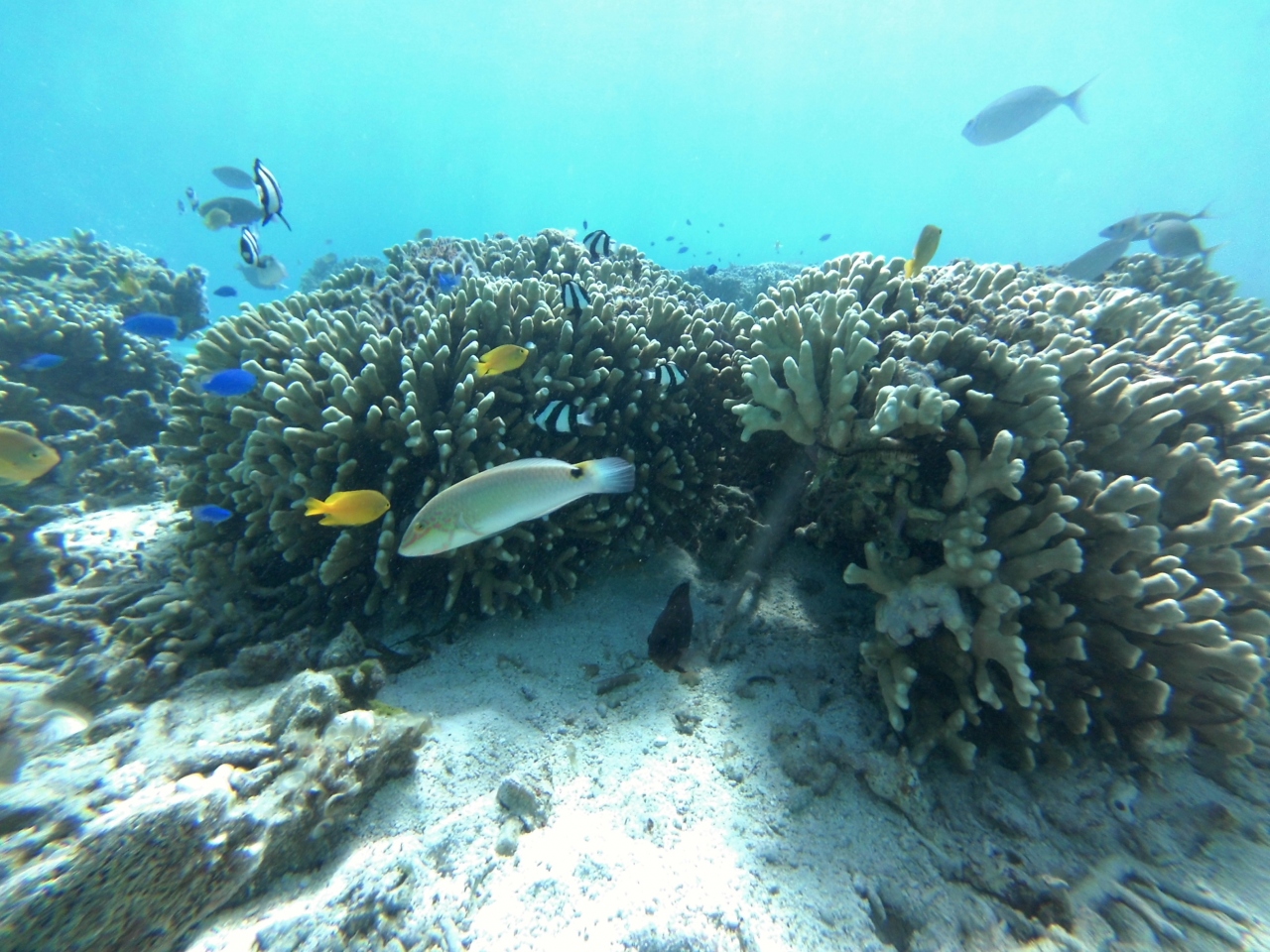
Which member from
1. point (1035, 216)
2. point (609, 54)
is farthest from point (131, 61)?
point (1035, 216)

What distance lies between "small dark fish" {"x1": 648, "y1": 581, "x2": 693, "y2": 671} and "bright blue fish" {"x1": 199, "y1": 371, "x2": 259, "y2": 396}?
3.55m

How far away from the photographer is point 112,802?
7.00 feet

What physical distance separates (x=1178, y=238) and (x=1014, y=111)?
491cm

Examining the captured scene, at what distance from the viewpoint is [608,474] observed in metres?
2.06

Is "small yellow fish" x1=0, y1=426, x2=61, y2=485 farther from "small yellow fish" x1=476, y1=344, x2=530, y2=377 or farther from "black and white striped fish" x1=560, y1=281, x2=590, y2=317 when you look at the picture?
"black and white striped fish" x1=560, y1=281, x2=590, y2=317

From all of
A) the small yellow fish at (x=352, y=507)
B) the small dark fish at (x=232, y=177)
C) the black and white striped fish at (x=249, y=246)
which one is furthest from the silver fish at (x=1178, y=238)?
the small dark fish at (x=232, y=177)

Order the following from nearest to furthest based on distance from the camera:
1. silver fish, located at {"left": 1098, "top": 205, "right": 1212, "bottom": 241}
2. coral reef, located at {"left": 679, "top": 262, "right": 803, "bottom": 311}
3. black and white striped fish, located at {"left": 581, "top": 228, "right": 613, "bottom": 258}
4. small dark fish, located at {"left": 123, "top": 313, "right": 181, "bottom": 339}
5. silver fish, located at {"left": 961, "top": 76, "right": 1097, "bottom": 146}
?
small dark fish, located at {"left": 123, "top": 313, "right": 181, "bottom": 339} < black and white striped fish, located at {"left": 581, "top": 228, "right": 613, "bottom": 258} < silver fish, located at {"left": 1098, "top": 205, "right": 1212, "bottom": 241} < silver fish, located at {"left": 961, "top": 76, "right": 1097, "bottom": 146} < coral reef, located at {"left": 679, "top": 262, "right": 803, "bottom": 311}

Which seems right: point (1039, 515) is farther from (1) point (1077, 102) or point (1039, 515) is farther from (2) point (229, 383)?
(1) point (1077, 102)

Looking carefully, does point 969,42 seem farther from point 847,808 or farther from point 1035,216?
point 847,808

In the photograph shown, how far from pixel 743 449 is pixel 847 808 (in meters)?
2.53

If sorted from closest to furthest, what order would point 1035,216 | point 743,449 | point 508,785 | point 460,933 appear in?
point 460,933 → point 508,785 → point 743,449 → point 1035,216

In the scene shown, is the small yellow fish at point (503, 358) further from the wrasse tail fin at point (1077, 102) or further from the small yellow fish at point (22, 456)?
the wrasse tail fin at point (1077, 102)

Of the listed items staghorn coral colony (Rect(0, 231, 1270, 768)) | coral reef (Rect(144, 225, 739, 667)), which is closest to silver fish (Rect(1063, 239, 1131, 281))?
staghorn coral colony (Rect(0, 231, 1270, 768))

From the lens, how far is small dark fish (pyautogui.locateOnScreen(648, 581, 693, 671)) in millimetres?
3471
